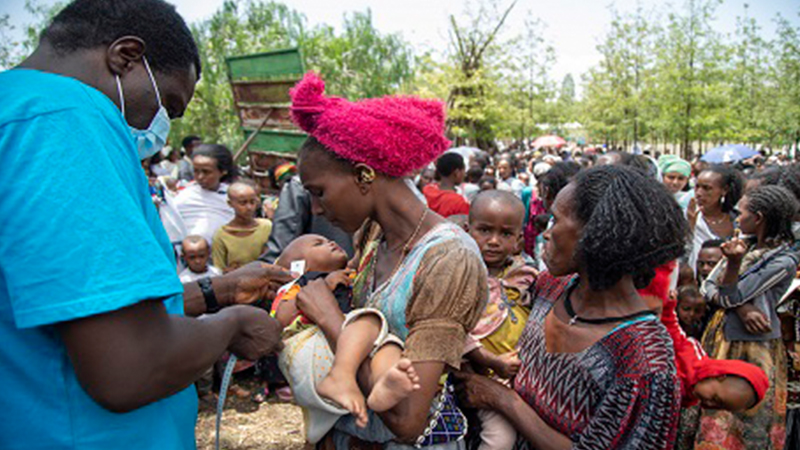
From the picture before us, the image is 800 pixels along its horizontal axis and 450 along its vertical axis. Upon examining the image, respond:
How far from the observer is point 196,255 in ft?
15.8

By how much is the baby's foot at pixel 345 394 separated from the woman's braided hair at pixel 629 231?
96cm

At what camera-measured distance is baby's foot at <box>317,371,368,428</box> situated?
62.7 inches

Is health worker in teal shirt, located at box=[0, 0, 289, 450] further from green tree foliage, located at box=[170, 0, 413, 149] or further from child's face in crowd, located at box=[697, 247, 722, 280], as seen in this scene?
green tree foliage, located at box=[170, 0, 413, 149]

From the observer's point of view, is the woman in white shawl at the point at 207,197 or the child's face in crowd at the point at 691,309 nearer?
the child's face in crowd at the point at 691,309

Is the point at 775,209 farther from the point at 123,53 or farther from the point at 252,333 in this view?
the point at 123,53

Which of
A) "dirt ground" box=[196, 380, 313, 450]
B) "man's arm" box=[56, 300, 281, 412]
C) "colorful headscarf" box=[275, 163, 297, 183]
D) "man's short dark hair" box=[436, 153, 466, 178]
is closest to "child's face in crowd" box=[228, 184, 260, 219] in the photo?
"colorful headscarf" box=[275, 163, 297, 183]

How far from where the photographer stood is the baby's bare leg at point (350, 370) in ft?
5.25

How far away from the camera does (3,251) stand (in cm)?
101

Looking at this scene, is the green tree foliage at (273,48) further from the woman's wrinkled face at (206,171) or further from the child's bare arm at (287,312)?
the child's bare arm at (287,312)

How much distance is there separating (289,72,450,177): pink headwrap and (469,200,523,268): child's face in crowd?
52.0 inches

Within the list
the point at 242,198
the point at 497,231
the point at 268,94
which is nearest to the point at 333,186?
the point at 497,231

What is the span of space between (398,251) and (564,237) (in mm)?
651

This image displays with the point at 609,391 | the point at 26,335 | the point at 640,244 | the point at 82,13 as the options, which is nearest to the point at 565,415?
the point at 609,391

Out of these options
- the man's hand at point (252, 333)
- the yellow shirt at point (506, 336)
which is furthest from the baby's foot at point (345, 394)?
the yellow shirt at point (506, 336)
